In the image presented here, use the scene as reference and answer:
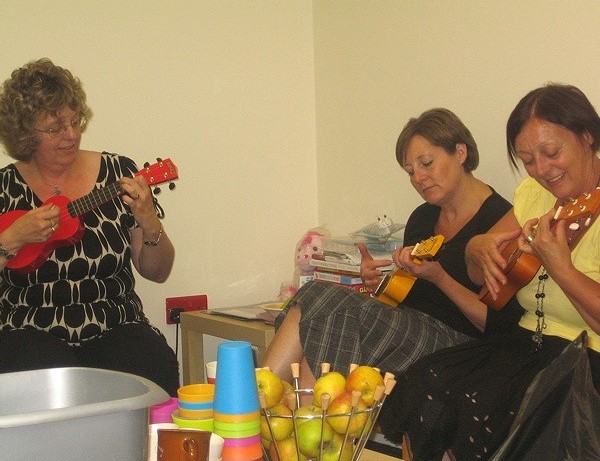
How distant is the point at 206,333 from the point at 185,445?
1.69m

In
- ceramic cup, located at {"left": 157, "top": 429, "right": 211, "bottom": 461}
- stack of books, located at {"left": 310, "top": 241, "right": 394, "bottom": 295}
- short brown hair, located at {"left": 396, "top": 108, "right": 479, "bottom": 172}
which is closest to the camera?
ceramic cup, located at {"left": 157, "top": 429, "right": 211, "bottom": 461}

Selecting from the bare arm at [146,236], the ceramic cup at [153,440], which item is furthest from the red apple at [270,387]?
the bare arm at [146,236]

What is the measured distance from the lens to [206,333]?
2.67 meters

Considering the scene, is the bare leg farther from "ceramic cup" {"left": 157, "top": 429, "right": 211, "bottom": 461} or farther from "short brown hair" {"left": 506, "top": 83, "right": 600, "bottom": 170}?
"ceramic cup" {"left": 157, "top": 429, "right": 211, "bottom": 461}

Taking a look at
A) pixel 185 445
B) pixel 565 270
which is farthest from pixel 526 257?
pixel 185 445

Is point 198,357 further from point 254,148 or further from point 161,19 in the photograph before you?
point 161,19

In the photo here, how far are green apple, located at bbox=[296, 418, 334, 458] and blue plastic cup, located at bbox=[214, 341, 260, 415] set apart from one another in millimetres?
108

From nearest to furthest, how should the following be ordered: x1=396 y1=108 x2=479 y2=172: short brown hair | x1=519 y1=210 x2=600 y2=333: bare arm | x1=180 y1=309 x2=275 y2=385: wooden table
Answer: x1=519 y1=210 x2=600 y2=333: bare arm
x1=396 y1=108 x2=479 y2=172: short brown hair
x1=180 y1=309 x2=275 y2=385: wooden table

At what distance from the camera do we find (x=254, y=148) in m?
3.03

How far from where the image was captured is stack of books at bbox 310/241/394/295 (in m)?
2.64

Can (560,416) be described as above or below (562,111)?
below

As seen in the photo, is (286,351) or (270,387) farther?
(286,351)

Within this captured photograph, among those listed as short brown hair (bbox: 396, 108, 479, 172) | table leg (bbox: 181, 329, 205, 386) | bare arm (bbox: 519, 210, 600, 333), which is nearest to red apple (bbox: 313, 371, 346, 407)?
bare arm (bbox: 519, 210, 600, 333)

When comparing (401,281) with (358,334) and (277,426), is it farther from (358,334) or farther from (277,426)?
(277,426)
